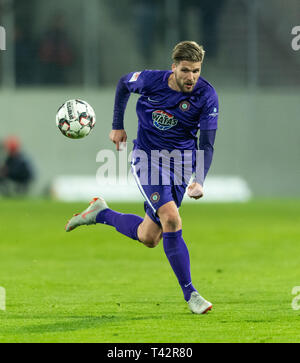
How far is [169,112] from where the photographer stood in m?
7.12

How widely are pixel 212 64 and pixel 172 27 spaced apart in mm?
1641

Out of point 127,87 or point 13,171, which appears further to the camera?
point 13,171

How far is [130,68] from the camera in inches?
1019

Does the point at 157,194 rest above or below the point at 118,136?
below

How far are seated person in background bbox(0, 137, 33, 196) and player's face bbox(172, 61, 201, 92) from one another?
58.7 feet

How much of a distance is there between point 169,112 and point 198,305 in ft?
5.26

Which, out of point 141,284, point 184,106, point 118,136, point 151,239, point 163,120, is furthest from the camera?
point 141,284

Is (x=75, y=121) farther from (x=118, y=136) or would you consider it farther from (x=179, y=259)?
(x=179, y=259)

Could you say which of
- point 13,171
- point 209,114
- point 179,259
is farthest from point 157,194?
point 13,171

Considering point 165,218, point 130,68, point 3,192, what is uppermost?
point 130,68

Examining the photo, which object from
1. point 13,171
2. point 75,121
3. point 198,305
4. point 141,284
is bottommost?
point 13,171

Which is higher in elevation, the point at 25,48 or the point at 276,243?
the point at 25,48

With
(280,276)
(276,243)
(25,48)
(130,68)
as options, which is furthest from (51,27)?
(280,276)
